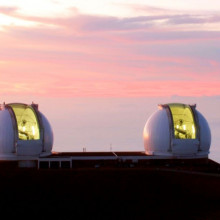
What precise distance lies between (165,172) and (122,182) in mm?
3652

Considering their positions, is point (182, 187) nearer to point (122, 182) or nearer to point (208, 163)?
point (122, 182)

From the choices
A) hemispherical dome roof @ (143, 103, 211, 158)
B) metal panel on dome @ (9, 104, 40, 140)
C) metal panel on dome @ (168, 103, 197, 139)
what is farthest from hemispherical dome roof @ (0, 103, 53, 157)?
metal panel on dome @ (168, 103, 197, 139)

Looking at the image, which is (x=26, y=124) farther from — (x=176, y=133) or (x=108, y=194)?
(x=108, y=194)

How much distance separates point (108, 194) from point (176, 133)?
49.6 ft

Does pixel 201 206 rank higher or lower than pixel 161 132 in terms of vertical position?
lower

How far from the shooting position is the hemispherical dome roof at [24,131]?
47.5 m

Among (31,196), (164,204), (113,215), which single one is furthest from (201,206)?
(31,196)

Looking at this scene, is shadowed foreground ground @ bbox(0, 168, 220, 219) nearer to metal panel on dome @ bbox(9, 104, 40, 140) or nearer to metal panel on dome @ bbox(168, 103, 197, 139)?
metal panel on dome @ bbox(9, 104, 40, 140)

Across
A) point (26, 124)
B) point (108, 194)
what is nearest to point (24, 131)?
point (26, 124)

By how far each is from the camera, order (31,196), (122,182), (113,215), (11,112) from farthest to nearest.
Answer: (11,112), (122,182), (31,196), (113,215)

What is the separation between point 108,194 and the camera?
119ft

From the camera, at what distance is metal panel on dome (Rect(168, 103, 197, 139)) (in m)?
50.3

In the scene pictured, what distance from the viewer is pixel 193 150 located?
50469 millimetres

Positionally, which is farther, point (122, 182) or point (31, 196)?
point (122, 182)
